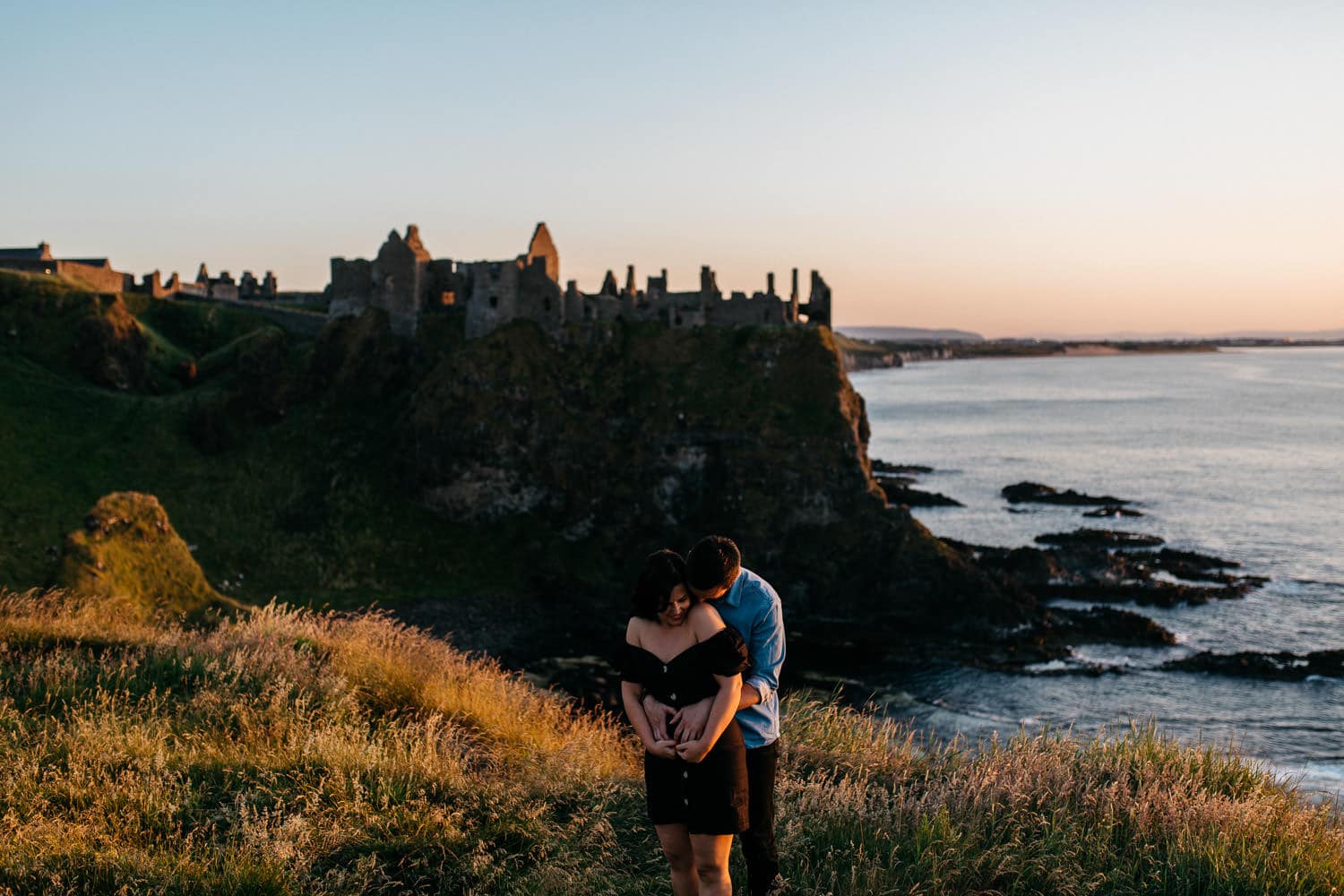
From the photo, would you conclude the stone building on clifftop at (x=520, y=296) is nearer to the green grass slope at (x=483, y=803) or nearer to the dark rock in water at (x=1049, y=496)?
the dark rock in water at (x=1049, y=496)

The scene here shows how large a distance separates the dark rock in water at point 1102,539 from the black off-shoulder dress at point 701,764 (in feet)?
201

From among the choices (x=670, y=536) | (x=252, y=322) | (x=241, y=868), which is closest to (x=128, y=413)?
(x=252, y=322)

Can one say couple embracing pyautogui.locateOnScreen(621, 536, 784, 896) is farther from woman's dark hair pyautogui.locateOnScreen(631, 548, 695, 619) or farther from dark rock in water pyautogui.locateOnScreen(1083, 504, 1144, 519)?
dark rock in water pyautogui.locateOnScreen(1083, 504, 1144, 519)

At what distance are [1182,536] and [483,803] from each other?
2654 inches

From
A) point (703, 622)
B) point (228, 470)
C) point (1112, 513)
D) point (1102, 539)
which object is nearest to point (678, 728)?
point (703, 622)

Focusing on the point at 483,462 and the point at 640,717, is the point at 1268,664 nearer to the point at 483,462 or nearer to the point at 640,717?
the point at 483,462

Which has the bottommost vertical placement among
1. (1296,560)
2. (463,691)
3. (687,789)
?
(1296,560)

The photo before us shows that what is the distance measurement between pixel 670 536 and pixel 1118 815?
4481 centimetres

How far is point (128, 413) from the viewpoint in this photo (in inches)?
2041

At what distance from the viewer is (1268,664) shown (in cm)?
3947

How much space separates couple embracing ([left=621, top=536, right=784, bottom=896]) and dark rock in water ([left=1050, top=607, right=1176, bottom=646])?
138 ft

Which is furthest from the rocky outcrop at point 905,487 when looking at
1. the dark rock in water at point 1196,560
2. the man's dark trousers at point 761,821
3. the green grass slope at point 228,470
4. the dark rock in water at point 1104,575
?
the man's dark trousers at point 761,821

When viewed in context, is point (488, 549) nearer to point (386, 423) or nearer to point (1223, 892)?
point (386, 423)

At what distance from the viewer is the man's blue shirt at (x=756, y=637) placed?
267 inches
